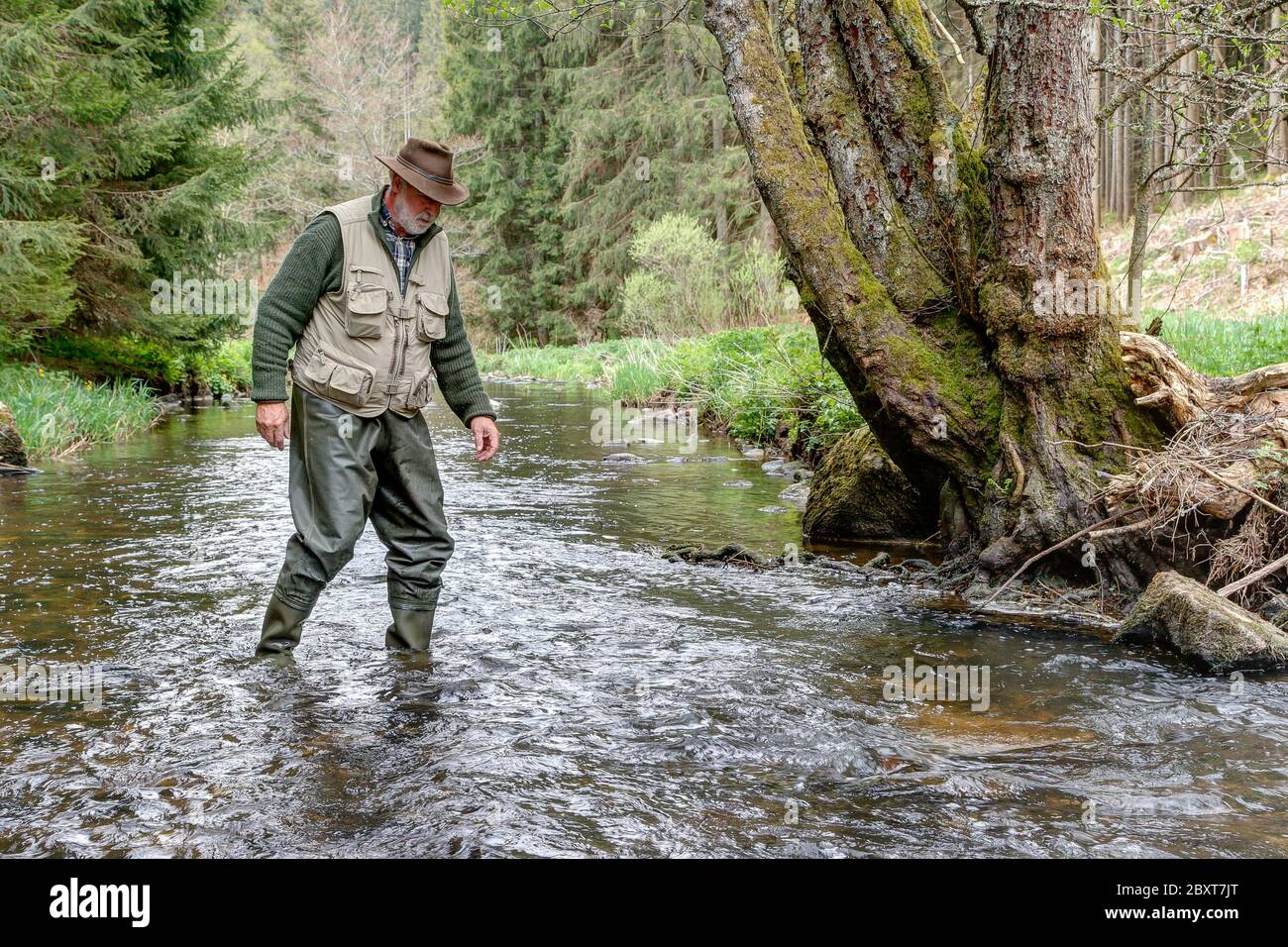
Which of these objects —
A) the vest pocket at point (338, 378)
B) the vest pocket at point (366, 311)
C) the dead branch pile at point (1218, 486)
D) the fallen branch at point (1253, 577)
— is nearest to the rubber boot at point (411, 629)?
the vest pocket at point (338, 378)

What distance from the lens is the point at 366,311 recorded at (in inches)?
176

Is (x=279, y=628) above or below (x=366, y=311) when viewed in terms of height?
below

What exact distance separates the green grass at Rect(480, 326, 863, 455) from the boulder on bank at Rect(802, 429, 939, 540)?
1.83 meters

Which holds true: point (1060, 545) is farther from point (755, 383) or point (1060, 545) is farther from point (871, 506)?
point (755, 383)

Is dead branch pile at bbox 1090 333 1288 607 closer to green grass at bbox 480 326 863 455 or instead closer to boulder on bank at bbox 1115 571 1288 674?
boulder on bank at bbox 1115 571 1288 674

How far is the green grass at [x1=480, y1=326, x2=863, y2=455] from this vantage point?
1096 cm

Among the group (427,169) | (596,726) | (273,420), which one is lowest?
(596,726)

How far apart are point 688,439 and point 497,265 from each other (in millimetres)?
30569

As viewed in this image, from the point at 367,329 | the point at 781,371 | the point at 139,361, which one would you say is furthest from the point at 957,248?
the point at 139,361

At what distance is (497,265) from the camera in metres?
43.5

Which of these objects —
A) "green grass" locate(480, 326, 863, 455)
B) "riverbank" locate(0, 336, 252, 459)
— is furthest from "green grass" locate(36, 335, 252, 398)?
"green grass" locate(480, 326, 863, 455)

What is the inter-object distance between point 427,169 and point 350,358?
844 millimetres
